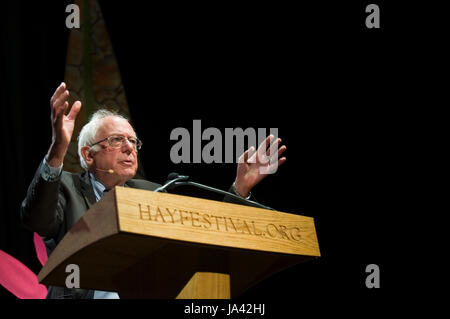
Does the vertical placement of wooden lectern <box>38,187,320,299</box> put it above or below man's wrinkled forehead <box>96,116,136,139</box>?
below

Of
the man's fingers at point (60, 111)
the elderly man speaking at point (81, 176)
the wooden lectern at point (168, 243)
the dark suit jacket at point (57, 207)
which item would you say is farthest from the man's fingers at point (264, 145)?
the man's fingers at point (60, 111)

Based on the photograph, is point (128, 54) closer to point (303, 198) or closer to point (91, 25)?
point (91, 25)

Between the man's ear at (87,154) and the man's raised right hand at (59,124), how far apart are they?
560mm

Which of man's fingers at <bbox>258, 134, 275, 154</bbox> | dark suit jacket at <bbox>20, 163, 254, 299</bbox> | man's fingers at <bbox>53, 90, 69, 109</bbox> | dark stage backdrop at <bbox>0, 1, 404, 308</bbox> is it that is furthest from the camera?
dark stage backdrop at <bbox>0, 1, 404, 308</bbox>

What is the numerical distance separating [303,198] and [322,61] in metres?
0.79

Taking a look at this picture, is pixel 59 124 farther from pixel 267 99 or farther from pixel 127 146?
pixel 267 99

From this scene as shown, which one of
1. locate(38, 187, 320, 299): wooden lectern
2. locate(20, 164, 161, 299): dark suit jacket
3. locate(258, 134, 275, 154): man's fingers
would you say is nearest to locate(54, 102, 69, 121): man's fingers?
locate(20, 164, 161, 299): dark suit jacket

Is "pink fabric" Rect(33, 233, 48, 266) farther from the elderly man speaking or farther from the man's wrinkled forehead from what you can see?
the man's wrinkled forehead

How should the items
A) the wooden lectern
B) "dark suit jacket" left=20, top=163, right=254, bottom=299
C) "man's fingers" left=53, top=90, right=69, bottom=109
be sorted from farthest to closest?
"dark suit jacket" left=20, top=163, right=254, bottom=299, "man's fingers" left=53, top=90, right=69, bottom=109, the wooden lectern

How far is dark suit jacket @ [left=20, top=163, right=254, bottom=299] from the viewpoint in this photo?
1.71 metres

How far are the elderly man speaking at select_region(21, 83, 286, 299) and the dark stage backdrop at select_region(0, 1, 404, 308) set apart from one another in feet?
2.91

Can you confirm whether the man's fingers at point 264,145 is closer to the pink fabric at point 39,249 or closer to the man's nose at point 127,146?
the man's nose at point 127,146

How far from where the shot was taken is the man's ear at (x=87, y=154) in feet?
7.45

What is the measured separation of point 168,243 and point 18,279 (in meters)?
1.69
